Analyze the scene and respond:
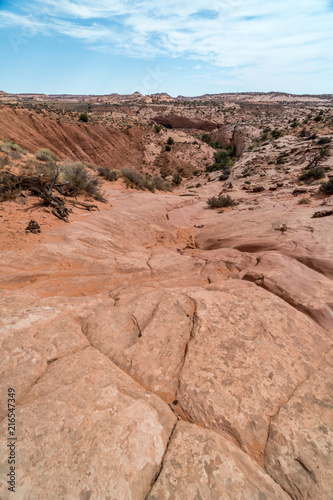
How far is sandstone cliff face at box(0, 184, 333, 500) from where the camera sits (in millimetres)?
2018

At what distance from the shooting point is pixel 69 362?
9.85 ft

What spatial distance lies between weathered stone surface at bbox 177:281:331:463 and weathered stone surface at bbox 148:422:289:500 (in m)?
0.25

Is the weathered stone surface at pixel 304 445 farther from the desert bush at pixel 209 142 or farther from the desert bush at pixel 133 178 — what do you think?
the desert bush at pixel 209 142

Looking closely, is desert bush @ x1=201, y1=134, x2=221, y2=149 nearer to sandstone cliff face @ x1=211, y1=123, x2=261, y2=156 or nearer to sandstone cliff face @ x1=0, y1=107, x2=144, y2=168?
sandstone cliff face @ x1=211, y1=123, x2=261, y2=156

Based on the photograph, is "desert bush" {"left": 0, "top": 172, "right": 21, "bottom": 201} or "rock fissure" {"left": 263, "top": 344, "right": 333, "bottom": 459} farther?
"desert bush" {"left": 0, "top": 172, "right": 21, "bottom": 201}

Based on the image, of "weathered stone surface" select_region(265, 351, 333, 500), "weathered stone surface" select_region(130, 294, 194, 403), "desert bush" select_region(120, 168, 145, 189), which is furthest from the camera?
"desert bush" select_region(120, 168, 145, 189)

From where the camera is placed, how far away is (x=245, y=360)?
3281mm

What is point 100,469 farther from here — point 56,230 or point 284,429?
point 56,230

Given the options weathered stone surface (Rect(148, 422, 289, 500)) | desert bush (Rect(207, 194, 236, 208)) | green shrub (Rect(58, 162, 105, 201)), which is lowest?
desert bush (Rect(207, 194, 236, 208))

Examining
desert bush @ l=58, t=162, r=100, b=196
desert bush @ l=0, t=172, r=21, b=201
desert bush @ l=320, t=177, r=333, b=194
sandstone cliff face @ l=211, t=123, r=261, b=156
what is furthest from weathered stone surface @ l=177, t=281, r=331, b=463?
sandstone cliff face @ l=211, t=123, r=261, b=156

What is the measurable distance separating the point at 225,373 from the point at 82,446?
1.89 m

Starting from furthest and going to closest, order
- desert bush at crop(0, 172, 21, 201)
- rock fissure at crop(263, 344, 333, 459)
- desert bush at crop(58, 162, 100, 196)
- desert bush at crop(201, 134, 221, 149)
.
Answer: desert bush at crop(201, 134, 221, 149), desert bush at crop(58, 162, 100, 196), desert bush at crop(0, 172, 21, 201), rock fissure at crop(263, 344, 333, 459)

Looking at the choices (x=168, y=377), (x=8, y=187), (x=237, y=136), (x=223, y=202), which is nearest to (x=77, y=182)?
(x=8, y=187)

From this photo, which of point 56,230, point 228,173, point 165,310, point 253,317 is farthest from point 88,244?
point 228,173
